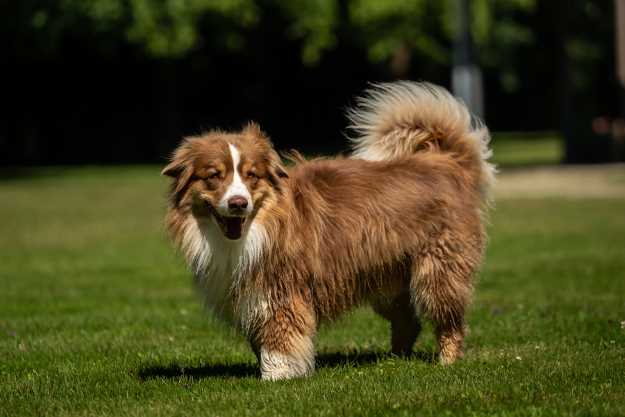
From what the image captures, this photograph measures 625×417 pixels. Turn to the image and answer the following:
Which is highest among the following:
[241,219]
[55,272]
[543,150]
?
[241,219]

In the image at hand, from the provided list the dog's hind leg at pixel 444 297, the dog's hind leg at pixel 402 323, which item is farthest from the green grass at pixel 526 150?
the dog's hind leg at pixel 444 297

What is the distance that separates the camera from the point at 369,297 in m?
7.61

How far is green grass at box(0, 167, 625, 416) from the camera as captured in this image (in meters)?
6.26

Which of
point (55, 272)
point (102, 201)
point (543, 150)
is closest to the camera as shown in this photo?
point (55, 272)

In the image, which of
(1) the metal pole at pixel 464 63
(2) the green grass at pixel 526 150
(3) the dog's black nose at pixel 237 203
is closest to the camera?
(3) the dog's black nose at pixel 237 203

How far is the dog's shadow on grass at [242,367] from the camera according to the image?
24.3 ft

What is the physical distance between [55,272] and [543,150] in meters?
33.1

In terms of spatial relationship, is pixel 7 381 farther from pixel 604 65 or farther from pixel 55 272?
pixel 604 65

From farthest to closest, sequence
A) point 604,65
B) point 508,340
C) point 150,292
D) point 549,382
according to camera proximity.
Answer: point 604,65, point 150,292, point 508,340, point 549,382

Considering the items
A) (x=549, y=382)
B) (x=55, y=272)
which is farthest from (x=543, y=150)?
(x=549, y=382)

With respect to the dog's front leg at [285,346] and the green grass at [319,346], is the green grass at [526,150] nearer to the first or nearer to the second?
the green grass at [319,346]

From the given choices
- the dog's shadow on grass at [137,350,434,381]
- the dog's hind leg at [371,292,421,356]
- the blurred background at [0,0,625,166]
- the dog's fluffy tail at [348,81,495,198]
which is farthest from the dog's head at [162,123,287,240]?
the blurred background at [0,0,625,166]

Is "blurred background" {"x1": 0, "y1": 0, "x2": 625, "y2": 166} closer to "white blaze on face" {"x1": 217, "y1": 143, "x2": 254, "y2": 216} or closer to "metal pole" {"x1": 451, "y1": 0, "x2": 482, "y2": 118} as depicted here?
"metal pole" {"x1": 451, "y1": 0, "x2": 482, "y2": 118}

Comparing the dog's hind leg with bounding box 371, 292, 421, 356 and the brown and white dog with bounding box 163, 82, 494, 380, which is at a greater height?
the brown and white dog with bounding box 163, 82, 494, 380
